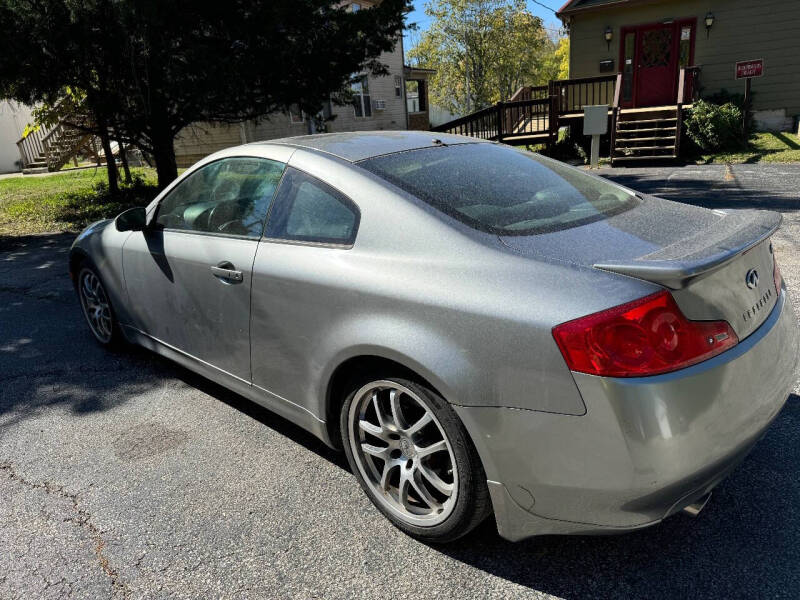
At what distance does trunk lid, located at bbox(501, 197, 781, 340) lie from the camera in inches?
72.4

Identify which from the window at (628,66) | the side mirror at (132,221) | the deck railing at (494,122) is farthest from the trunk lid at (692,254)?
the window at (628,66)

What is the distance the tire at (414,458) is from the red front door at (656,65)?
16.2 meters

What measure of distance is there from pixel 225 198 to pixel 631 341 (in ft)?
7.51

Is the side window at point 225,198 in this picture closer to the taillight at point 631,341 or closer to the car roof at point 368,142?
the car roof at point 368,142

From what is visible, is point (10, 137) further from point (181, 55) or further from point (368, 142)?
point (368, 142)

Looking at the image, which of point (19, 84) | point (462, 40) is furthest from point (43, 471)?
point (462, 40)

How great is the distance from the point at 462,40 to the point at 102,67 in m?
29.9

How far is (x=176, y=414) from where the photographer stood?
3.50 metres

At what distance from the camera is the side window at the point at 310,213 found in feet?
8.26

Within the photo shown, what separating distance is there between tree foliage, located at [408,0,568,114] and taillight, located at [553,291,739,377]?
36.3 m

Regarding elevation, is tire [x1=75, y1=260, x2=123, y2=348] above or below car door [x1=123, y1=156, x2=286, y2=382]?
below

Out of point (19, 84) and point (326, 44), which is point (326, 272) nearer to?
point (326, 44)

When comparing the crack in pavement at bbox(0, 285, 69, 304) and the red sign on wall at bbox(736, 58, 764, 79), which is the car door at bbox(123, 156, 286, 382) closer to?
the crack in pavement at bbox(0, 285, 69, 304)

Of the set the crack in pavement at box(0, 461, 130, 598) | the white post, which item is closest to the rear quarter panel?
the crack in pavement at box(0, 461, 130, 598)
